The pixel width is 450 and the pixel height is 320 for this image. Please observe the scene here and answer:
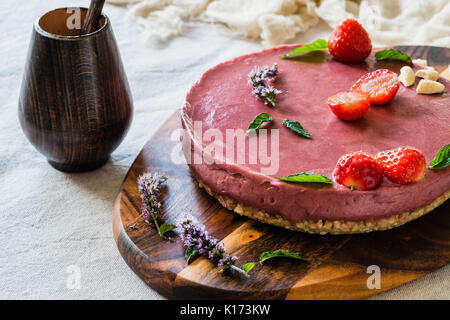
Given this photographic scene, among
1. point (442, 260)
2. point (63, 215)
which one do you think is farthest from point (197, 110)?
point (442, 260)

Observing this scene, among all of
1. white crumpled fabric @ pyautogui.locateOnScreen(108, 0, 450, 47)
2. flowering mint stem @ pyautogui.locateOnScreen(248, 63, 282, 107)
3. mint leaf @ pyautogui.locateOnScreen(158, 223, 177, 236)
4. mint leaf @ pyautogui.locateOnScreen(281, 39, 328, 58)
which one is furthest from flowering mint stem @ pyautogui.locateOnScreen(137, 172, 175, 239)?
white crumpled fabric @ pyautogui.locateOnScreen(108, 0, 450, 47)

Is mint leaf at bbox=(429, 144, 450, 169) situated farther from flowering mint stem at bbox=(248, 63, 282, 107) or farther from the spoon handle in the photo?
the spoon handle

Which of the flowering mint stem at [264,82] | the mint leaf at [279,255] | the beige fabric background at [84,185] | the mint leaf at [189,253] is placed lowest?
the beige fabric background at [84,185]

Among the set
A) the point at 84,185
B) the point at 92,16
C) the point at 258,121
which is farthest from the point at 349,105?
the point at 84,185

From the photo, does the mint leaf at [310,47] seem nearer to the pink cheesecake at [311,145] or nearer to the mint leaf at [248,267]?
the pink cheesecake at [311,145]

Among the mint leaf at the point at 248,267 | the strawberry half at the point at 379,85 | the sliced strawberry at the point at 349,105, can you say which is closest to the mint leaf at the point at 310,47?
the strawberry half at the point at 379,85

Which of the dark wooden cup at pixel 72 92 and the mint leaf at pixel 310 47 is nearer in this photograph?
the dark wooden cup at pixel 72 92

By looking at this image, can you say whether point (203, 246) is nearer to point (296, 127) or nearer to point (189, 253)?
point (189, 253)

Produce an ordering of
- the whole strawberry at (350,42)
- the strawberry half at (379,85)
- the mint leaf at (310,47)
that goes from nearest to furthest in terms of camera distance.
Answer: the strawberry half at (379,85), the whole strawberry at (350,42), the mint leaf at (310,47)
